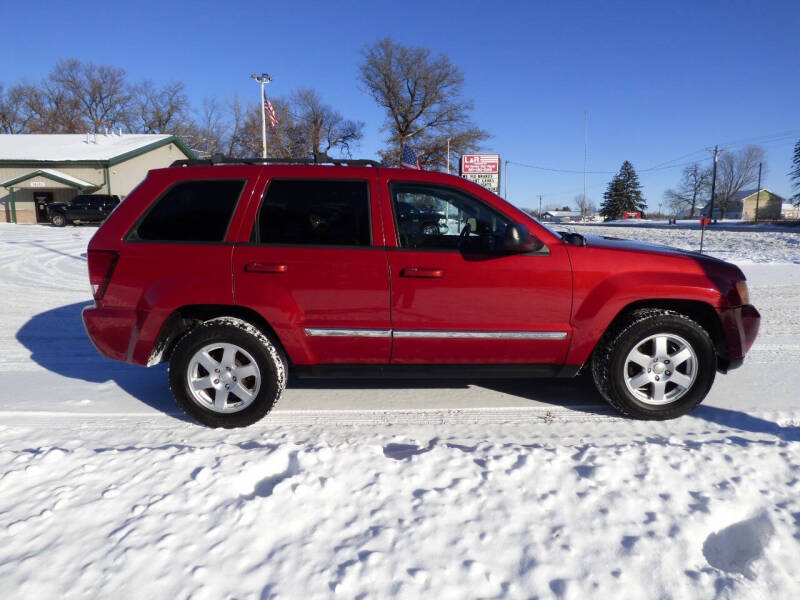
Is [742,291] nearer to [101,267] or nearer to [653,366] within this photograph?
[653,366]

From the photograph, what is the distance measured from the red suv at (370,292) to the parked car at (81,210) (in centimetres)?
2829

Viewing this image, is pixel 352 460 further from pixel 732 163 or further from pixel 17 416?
pixel 732 163

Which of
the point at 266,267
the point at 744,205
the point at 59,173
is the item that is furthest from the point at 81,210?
the point at 744,205

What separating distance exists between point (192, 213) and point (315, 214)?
85cm

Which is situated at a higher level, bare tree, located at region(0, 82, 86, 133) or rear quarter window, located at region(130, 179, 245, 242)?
bare tree, located at region(0, 82, 86, 133)

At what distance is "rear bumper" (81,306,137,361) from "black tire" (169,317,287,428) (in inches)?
13.5

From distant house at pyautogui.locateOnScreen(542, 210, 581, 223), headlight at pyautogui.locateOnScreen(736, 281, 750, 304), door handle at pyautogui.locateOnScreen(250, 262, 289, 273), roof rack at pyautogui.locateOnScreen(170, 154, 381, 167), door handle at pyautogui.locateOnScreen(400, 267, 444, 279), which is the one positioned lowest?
headlight at pyautogui.locateOnScreen(736, 281, 750, 304)

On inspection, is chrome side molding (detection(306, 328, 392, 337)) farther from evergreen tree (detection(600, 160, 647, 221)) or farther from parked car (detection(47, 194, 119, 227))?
evergreen tree (detection(600, 160, 647, 221))

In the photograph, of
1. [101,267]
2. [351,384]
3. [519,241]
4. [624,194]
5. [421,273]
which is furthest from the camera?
[624,194]

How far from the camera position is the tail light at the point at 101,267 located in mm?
3404

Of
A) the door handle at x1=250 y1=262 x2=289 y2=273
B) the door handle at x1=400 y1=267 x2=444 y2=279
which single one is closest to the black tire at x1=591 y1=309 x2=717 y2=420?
the door handle at x1=400 y1=267 x2=444 y2=279

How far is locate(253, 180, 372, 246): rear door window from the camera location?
3.39 m

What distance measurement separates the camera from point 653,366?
352 centimetres

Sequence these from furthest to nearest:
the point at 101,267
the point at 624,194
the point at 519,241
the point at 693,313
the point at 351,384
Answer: the point at 624,194 → the point at 351,384 → the point at 693,313 → the point at 101,267 → the point at 519,241
